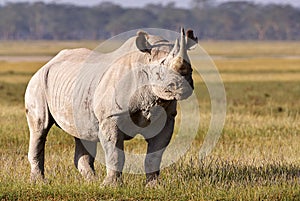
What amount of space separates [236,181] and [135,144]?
469 cm

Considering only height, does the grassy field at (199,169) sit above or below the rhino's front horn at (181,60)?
below

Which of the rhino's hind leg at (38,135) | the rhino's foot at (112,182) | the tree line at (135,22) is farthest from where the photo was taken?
the tree line at (135,22)

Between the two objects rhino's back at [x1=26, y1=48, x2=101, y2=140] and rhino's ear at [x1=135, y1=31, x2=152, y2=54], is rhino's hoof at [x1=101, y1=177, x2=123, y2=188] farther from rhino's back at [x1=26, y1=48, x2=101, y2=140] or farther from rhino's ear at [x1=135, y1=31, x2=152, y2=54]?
rhino's ear at [x1=135, y1=31, x2=152, y2=54]

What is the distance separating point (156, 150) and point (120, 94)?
2.59ft

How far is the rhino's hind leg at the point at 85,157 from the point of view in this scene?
351 inches

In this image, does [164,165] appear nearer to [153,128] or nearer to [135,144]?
[153,128]

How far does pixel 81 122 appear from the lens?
8.13 metres

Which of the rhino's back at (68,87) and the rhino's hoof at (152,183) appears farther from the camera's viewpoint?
the rhino's back at (68,87)

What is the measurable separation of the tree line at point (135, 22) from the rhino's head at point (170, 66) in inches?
6185

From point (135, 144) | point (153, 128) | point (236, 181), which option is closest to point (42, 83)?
point (153, 128)

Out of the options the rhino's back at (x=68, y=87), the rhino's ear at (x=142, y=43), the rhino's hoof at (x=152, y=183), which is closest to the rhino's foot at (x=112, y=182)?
the rhino's hoof at (x=152, y=183)

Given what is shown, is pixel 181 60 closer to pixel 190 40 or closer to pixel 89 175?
pixel 190 40

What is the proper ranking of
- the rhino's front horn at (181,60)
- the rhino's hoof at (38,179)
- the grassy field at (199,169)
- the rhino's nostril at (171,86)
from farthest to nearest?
1. the rhino's hoof at (38,179)
2. the grassy field at (199,169)
3. the rhino's nostril at (171,86)
4. the rhino's front horn at (181,60)

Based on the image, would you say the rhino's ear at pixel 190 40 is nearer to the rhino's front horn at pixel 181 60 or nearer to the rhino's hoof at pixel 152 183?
the rhino's front horn at pixel 181 60
